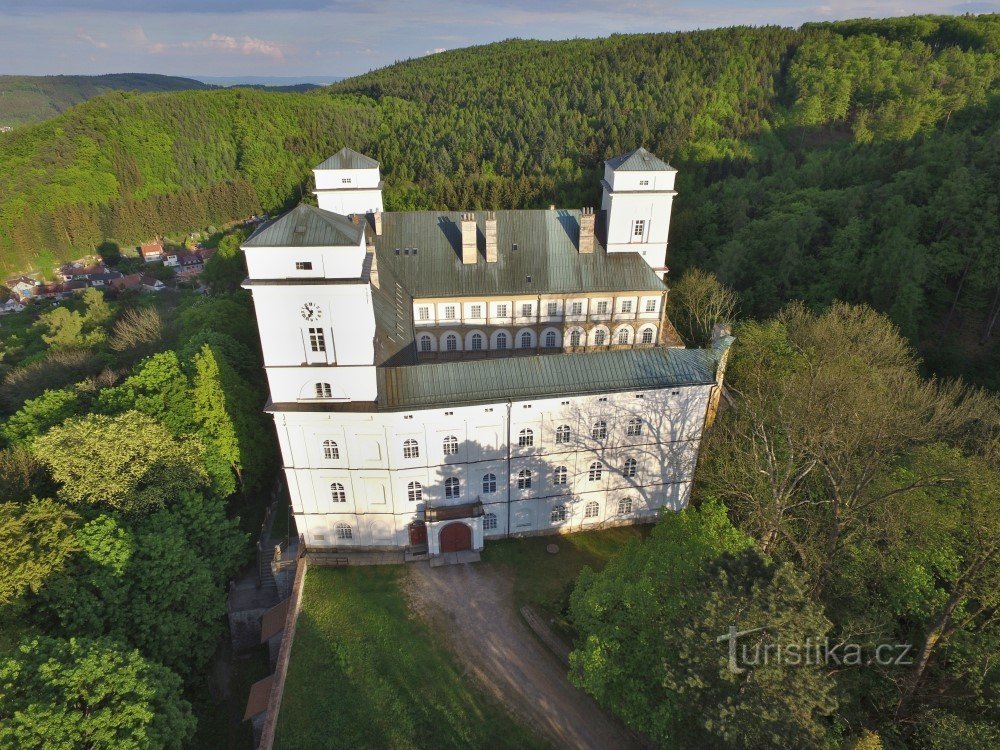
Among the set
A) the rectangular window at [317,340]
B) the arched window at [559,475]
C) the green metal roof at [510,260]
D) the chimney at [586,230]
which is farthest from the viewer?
the green metal roof at [510,260]

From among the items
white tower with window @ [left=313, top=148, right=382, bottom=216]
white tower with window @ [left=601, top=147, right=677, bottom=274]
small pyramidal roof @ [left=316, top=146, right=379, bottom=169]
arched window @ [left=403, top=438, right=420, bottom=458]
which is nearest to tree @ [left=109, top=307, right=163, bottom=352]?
white tower with window @ [left=313, top=148, right=382, bottom=216]

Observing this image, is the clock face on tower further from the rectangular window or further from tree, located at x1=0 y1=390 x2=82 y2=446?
tree, located at x1=0 y1=390 x2=82 y2=446

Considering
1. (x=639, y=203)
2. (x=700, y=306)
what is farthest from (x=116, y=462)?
(x=700, y=306)

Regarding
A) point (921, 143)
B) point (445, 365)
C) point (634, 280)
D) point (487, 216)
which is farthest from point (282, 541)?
point (921, 143)

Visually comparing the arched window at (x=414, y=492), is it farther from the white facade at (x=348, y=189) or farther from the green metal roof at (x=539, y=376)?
the white facade at (x=348, y=189)

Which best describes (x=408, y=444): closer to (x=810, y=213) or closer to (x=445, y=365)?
(x=445, y=365)

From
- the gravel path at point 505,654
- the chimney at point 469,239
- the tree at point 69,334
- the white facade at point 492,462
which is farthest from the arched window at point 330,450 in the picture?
the tree at point 69,334
